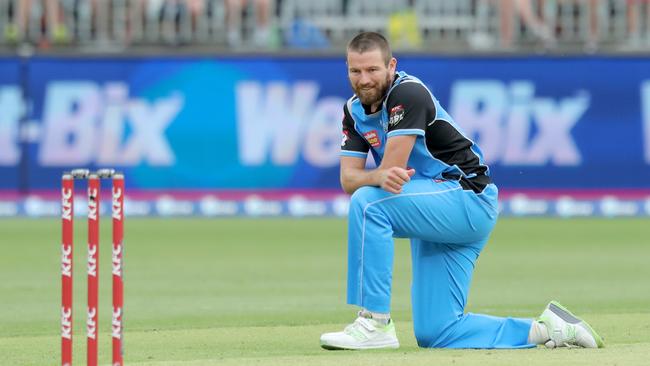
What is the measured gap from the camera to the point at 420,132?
284 inches

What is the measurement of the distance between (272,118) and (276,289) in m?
7.51

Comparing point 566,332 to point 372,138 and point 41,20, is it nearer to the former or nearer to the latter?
point 372,138

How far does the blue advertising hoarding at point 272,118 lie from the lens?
60.8 ft

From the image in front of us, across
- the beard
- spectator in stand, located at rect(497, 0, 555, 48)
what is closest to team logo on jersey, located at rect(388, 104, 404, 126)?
the beard

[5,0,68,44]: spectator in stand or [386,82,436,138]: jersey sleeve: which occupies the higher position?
[5,0,68,44]: spectator in stand

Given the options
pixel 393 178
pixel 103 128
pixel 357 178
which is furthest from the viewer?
pixel 103 128

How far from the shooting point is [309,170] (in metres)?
18.7

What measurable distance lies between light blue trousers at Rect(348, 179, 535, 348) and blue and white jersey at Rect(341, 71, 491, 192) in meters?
0.08

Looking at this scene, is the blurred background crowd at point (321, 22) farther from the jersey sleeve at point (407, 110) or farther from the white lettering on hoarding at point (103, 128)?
the jersey sleeve at point (407, 110)

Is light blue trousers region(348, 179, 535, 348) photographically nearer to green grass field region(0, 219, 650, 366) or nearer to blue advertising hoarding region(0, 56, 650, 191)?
green grass field region(0, 219, 650, 366)

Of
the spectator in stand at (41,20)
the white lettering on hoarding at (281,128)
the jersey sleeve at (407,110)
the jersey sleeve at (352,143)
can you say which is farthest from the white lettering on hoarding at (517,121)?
the jersey sleeve at (407,110)

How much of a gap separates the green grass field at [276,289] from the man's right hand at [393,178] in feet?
2.62

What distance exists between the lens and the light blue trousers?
7.13 m

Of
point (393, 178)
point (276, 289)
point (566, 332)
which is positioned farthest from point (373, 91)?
point (276, 289)
